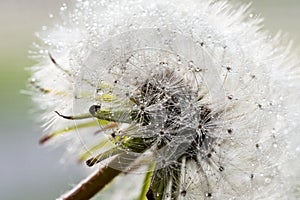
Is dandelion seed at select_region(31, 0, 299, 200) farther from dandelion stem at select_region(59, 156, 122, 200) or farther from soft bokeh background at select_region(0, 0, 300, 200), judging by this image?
soft bokeh background at select_region(0, 0, 300, 200)

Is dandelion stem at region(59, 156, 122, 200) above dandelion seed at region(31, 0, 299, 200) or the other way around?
the other way around

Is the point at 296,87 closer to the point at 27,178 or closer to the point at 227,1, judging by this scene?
the point at 227,1

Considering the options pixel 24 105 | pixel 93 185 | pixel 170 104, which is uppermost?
pixel 170 104

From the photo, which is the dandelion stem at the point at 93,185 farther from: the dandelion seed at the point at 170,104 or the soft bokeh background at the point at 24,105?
the soft bokeh background at the point at 24,105

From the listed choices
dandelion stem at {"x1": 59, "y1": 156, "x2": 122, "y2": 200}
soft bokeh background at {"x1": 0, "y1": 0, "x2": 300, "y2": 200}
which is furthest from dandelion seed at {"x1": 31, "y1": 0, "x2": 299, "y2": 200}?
soft bokeh background at {"x1": 0, "y1": 0, "x2": 300, "y2": 200}

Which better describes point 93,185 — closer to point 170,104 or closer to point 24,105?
point 170,104

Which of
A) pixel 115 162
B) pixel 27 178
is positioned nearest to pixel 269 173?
pixel 115 162

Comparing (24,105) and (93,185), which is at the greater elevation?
(93,185)

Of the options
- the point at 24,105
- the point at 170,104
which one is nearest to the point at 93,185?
A: the point at 170,104
